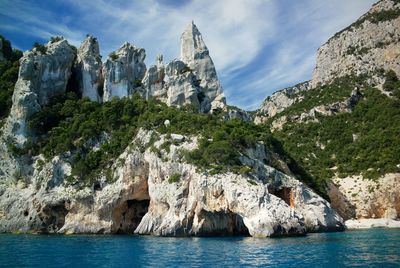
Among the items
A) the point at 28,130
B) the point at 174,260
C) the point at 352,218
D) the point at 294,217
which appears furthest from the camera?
the point at 352,218

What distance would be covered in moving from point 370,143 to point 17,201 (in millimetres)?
58802

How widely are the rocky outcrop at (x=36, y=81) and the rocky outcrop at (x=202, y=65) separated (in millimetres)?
21580

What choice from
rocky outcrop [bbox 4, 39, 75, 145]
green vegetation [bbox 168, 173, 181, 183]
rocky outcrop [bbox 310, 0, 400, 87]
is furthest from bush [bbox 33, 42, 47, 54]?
rocky outcrop [bbox 310, 0, 400, 87]

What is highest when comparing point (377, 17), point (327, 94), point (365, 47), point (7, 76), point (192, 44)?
point (377, 17)

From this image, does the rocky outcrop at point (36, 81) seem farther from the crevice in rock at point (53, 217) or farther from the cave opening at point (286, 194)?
the cave opening at point (286, 194)

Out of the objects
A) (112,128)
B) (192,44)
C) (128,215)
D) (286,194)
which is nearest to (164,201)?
(128,215)

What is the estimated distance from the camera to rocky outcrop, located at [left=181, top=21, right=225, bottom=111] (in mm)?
77375

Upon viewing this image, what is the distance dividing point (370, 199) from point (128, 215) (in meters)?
37.1

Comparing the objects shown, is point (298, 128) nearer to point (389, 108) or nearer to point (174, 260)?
point (389, 108)

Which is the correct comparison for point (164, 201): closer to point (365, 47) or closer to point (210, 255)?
point (210, 255)

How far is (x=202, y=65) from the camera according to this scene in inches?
3172

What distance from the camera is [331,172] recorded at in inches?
3007

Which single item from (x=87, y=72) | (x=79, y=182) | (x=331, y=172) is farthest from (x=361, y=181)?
(x=87, y=72)

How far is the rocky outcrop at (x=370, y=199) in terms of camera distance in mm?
65188
